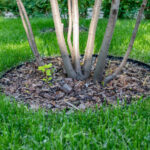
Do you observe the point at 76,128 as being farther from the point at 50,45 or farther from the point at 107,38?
the point at 50,45

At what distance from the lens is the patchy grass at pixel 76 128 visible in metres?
1.76

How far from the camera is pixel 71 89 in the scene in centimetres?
266

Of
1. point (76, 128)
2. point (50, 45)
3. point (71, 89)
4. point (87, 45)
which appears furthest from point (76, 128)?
A: point (50, 45)

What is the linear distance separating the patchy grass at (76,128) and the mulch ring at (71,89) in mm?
201

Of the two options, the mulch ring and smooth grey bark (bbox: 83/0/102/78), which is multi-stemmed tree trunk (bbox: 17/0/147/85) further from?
the mulch ring

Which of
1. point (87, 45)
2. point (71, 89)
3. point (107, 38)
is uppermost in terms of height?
point (107, 38)

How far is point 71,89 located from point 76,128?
805mm

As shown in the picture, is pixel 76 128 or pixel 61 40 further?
pixel 61 40

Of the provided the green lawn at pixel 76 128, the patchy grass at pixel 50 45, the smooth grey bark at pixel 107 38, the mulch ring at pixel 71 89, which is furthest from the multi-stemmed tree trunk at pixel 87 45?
the patchy grass at pixel 50 45

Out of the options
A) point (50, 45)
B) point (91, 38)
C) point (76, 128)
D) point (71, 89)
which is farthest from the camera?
point (50, 45)

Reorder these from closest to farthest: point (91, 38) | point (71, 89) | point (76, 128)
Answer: point (76, 128), point (71, 89), point (91, 38)

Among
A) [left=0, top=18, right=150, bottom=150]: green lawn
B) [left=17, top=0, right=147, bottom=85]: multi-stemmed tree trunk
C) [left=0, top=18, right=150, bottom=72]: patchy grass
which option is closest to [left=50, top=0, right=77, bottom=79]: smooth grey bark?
[left=17, top=0, right=147, bottom=85]: multi-stemmed tree trunk

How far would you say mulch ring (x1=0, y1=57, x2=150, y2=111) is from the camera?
96.5 inches

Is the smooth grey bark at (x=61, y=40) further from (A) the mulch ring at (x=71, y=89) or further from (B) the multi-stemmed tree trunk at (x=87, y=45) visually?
(A) the mulch ring at (x=71, y=89)
